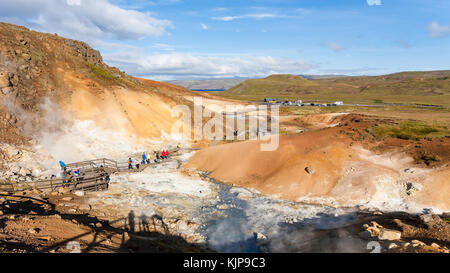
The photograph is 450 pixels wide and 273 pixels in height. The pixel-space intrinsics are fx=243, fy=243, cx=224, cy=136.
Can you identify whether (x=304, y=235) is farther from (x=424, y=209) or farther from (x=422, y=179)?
(x=422, y=179)

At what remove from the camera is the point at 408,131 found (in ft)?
97.4

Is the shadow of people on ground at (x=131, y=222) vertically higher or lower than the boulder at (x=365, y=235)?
lower

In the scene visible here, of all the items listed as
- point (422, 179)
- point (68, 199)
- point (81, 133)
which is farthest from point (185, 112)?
point (422, 179)

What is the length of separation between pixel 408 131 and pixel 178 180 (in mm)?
28063

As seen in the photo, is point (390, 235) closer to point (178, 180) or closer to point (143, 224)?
point (143, 224)

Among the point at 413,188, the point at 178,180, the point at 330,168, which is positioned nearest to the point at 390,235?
the point at 413,188

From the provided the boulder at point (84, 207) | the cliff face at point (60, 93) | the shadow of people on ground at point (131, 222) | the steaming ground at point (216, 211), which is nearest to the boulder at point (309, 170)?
the steaming ground at point (216, 211)

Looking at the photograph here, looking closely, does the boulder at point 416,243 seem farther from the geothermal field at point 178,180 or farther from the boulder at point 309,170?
the boulder at point 309,170

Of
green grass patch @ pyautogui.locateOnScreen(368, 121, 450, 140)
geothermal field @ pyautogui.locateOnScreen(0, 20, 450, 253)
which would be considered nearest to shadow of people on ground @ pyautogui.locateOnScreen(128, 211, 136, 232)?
geothermal field @ pyautogui.locateOnScreen(0, 20, 450, 253)

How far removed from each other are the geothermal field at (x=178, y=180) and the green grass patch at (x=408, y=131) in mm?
190

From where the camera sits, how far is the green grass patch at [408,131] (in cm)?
2720

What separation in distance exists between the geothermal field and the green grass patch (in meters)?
0.19

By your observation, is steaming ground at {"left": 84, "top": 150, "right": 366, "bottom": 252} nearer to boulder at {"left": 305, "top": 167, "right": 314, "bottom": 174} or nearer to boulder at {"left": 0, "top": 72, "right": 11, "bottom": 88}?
boulder at {"left": 305, "top": 167, "right": 314, "bottom": 174}

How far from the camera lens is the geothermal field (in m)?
14.2
